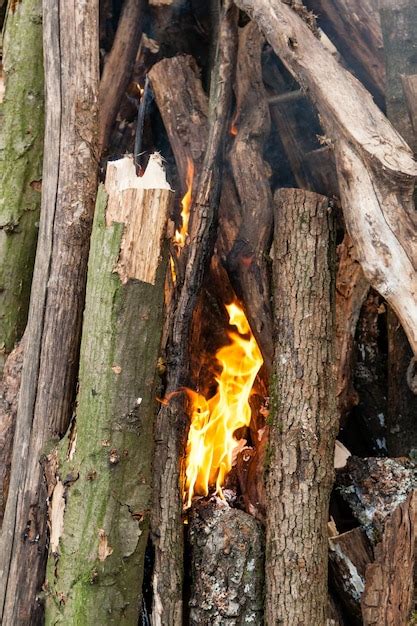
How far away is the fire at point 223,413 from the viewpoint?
3.32 metres

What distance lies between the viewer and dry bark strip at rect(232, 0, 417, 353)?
2.66 m

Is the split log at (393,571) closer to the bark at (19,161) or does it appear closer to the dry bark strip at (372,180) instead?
the dry bark strip at (372,180)

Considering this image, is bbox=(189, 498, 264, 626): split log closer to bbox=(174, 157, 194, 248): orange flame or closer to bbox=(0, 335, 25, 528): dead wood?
bbox=(0, 335, 25, 528): dead wood

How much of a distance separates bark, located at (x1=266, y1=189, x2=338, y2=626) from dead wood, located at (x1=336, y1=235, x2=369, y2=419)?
1.11 feet

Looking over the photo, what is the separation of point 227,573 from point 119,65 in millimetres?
3071

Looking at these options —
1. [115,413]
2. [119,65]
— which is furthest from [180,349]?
[119,65]

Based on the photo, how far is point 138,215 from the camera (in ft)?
8.84

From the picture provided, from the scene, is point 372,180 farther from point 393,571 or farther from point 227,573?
point 227,573

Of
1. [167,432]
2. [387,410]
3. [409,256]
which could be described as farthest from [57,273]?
[387,410]

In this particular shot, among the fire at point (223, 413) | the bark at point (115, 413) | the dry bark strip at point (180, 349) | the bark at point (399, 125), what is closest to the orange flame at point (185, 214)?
the dry bark strip at point (180, 349)

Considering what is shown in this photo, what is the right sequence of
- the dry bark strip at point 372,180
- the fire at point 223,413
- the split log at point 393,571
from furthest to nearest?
the fire at point 223,413 → the split log at point 393,571 → the dry bark strip at point 372,180

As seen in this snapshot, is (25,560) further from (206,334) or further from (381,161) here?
(381,161)

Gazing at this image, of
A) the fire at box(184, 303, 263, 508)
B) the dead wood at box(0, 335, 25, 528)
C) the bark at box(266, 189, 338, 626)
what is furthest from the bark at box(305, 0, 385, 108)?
the dead wood at box(0, 335, 25, 528)

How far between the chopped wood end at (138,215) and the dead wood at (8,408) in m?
1.12
